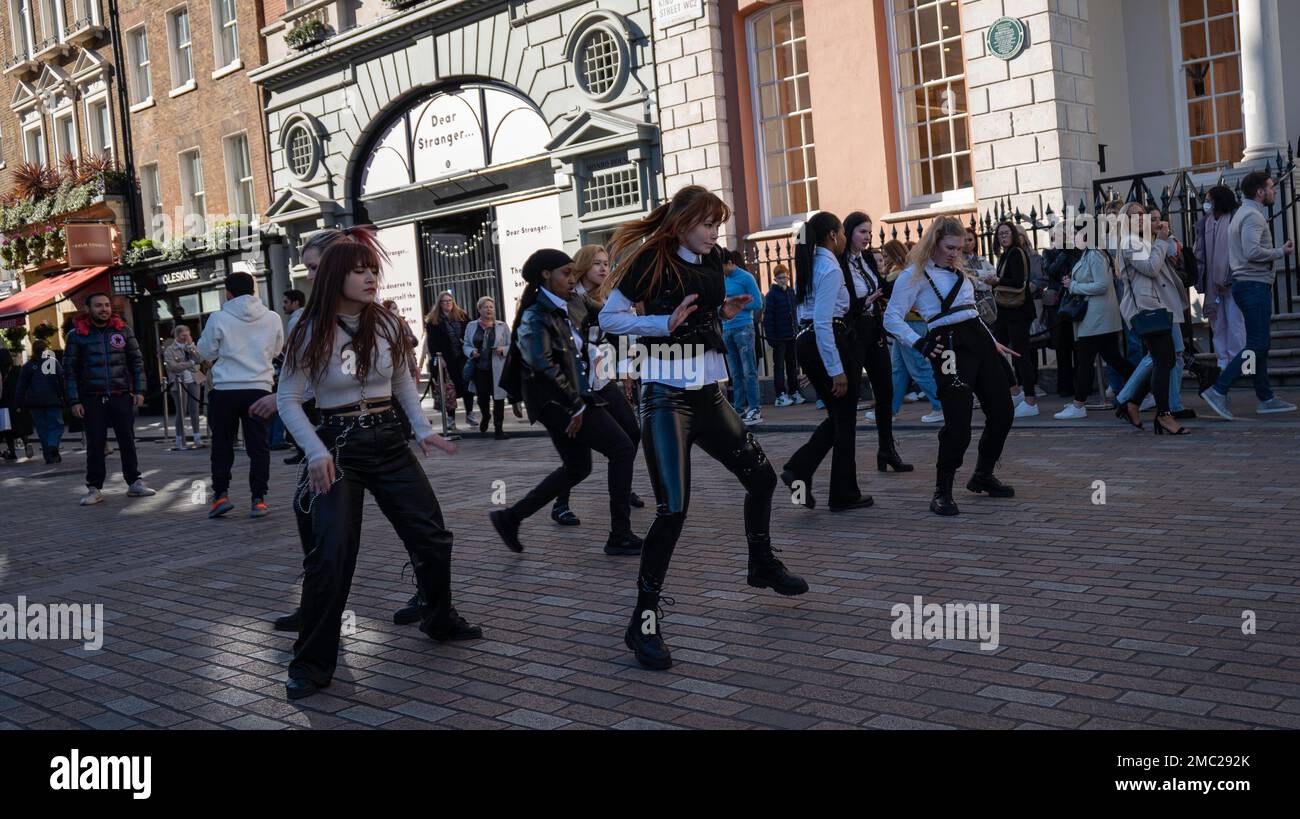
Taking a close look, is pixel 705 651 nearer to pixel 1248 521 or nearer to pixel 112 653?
pixel 112 653

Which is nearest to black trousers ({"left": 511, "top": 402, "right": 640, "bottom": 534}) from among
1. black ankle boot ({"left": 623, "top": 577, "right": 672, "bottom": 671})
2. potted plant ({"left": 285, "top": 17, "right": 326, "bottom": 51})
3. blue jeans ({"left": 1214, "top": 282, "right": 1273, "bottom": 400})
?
black ankle boot ({"left": 623, "top": 577, "right": 672, "bottom": 671})

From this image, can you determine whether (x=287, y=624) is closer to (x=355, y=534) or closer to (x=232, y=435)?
(x=355, y=534)

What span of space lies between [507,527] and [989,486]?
117 inches

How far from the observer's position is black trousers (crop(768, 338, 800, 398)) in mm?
15438

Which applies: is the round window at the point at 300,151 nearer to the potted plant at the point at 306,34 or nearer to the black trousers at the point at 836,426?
the potted plant at the point at 306,34

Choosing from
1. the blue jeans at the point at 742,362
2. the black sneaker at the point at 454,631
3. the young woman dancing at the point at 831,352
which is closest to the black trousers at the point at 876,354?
the young woman dancing at the point at 831,352

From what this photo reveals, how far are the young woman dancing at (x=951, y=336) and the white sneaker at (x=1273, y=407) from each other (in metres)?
3.99

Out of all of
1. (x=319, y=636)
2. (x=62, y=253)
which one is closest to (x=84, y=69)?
(x=62, y=253)

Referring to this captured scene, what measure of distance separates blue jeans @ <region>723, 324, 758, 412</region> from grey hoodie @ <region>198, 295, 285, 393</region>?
5.63m

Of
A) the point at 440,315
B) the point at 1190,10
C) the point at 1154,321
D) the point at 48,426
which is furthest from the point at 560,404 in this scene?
the point at 48,426

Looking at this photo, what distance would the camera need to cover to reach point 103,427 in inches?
448

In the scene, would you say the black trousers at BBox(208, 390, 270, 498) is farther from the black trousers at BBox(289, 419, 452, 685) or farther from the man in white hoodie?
the black trousers at BBox(289, 419, 452, 685)

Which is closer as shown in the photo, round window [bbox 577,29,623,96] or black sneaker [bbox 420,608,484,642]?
black sneaker [bbox 420,608,484,642]

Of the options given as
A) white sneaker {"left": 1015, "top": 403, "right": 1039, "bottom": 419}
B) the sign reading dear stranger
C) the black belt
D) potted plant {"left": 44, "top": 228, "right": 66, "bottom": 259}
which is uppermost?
the sign reading dear stranger
